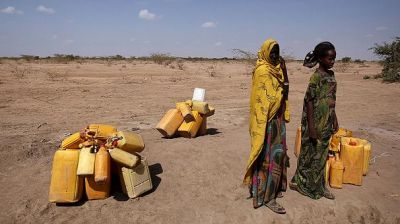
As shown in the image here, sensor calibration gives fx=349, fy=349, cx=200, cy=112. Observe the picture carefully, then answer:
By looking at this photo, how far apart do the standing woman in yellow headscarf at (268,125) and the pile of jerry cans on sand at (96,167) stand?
1291mm

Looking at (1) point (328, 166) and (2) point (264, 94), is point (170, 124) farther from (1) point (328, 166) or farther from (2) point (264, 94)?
(2) point (264, 94)

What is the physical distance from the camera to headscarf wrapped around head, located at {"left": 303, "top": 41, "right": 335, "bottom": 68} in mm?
3621

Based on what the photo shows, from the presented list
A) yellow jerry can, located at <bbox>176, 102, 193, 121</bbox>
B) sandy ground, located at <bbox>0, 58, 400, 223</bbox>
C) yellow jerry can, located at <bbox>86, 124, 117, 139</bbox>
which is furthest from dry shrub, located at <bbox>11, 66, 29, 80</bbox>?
yellow jerry can, located at <bbox>86, 124, 117, 139</bbox>

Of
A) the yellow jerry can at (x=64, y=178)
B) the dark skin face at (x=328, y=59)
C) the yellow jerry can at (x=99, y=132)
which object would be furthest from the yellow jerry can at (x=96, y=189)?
the dark skin face at (x=328, y=59)

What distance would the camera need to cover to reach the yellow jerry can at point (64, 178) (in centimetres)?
375

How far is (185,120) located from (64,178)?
2931 mm

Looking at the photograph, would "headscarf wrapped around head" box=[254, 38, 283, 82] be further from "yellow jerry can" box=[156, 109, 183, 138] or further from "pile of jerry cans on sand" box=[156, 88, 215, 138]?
"yellow jerry can" box=[156, 109, 183, 138]

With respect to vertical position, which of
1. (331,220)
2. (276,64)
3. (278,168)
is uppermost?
(276,64)

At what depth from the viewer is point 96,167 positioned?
369 cm

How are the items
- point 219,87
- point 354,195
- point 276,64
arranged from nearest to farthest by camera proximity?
point 276,64 → point 354,195 → point 219,87

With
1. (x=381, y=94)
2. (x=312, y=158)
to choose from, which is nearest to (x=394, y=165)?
(x=312, y=158)

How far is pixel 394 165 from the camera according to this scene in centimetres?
543

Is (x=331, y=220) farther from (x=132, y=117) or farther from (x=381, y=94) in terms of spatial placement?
(x=381, y=94)

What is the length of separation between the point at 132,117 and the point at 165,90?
5.46m
